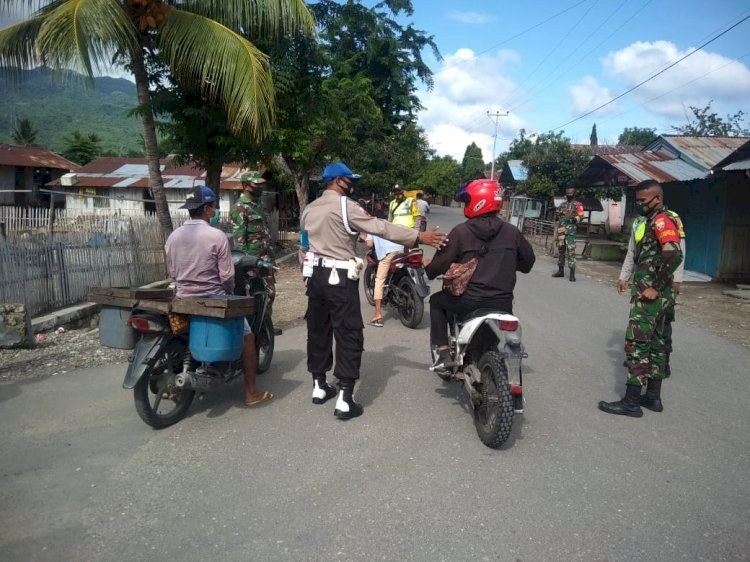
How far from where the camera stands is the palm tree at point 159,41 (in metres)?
7.04

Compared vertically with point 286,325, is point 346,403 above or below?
above

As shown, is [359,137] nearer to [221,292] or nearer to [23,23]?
[23,23]

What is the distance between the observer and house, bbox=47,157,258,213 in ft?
88.9

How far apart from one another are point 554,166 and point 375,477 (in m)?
27.5

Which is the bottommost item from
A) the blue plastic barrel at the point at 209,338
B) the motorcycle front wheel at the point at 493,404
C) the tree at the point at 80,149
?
the motorcycle front wheel at the point at 493,404

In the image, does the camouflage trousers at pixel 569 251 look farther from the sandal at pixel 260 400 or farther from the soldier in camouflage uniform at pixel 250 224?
the sandal at pixel 260 400

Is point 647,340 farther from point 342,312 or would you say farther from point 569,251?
point 569,251

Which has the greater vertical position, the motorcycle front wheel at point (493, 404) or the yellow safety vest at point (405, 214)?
the yellow safety vest at point (405, 214)

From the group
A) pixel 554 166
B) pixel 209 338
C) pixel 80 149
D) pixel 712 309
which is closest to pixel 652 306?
pixel 209 338

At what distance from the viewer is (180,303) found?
3736 mm

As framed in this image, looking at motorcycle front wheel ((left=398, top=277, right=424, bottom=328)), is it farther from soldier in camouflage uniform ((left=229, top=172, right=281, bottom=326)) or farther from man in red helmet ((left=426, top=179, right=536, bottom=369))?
man in red helmet ((left=426, top=179, right=536, bottom=369))

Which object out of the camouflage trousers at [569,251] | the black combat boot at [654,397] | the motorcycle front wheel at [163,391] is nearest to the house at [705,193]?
the camouflage trousers at [569,251]

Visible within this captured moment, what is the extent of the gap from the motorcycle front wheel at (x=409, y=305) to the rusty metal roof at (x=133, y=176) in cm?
2071

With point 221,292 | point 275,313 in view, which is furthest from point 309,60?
point 221,292
